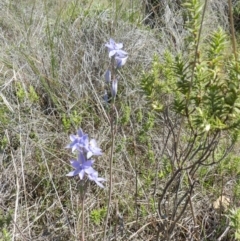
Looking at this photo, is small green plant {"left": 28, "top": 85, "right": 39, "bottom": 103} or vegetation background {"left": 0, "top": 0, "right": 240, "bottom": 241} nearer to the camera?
vegetation background {"left": 0, "top": 0, "right": 240, "bottom": 241}

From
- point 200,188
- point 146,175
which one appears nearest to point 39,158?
point 146,175

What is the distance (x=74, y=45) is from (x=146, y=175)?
1.03 meters

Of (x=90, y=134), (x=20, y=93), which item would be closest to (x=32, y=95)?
(x=20, y=93)

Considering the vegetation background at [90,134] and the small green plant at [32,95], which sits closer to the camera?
the vegetation background at [90,134]

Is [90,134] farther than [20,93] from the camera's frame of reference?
Yes

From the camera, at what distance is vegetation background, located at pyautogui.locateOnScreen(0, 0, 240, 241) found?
6.50 ft

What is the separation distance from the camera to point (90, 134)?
7.80 feet

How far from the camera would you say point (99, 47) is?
2988 mm

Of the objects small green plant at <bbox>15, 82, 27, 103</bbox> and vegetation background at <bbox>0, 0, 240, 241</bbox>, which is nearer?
vegetation background at <bbox>0, 0, 240, 241</bbox>

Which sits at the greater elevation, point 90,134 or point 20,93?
point 20,93

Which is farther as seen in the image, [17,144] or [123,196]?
[17,144]

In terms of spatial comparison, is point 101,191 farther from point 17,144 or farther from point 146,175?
point 17,144

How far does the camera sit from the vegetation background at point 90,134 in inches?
78.0

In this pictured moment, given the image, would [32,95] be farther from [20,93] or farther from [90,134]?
[90,134]
